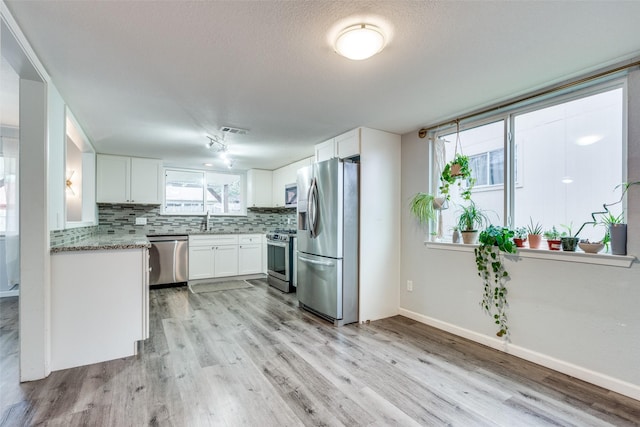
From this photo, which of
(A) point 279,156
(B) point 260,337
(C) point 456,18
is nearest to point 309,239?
(B) point 260,337

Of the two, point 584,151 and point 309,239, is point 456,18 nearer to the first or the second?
point 584,151

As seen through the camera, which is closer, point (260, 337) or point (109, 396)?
point (109, 396)

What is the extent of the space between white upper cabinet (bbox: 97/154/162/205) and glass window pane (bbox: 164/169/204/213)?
1.56ft

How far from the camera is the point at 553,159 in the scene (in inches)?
→ 96.8

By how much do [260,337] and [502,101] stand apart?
309cm

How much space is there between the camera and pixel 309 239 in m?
3.73

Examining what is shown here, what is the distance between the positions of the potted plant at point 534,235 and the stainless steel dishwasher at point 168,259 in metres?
4.89

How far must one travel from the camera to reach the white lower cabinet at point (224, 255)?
5.29 meters

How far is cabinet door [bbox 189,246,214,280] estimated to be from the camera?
17.2 ft

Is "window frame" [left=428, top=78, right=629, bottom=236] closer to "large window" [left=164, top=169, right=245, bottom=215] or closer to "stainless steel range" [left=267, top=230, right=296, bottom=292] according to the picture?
"stainless steel range" [left=267, top=230, right=296, bottom=292]

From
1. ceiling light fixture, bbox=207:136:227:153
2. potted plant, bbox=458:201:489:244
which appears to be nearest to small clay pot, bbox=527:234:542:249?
potted plant, bbox=458:201:489:244

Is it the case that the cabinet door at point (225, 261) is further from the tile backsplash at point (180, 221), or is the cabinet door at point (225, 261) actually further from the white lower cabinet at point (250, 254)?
the tile backsplash at point (180, 221)

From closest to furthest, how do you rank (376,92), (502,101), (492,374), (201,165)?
(492,374)
(376,92)
(502,101)
(201,165)

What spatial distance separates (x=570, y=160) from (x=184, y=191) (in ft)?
18.7
